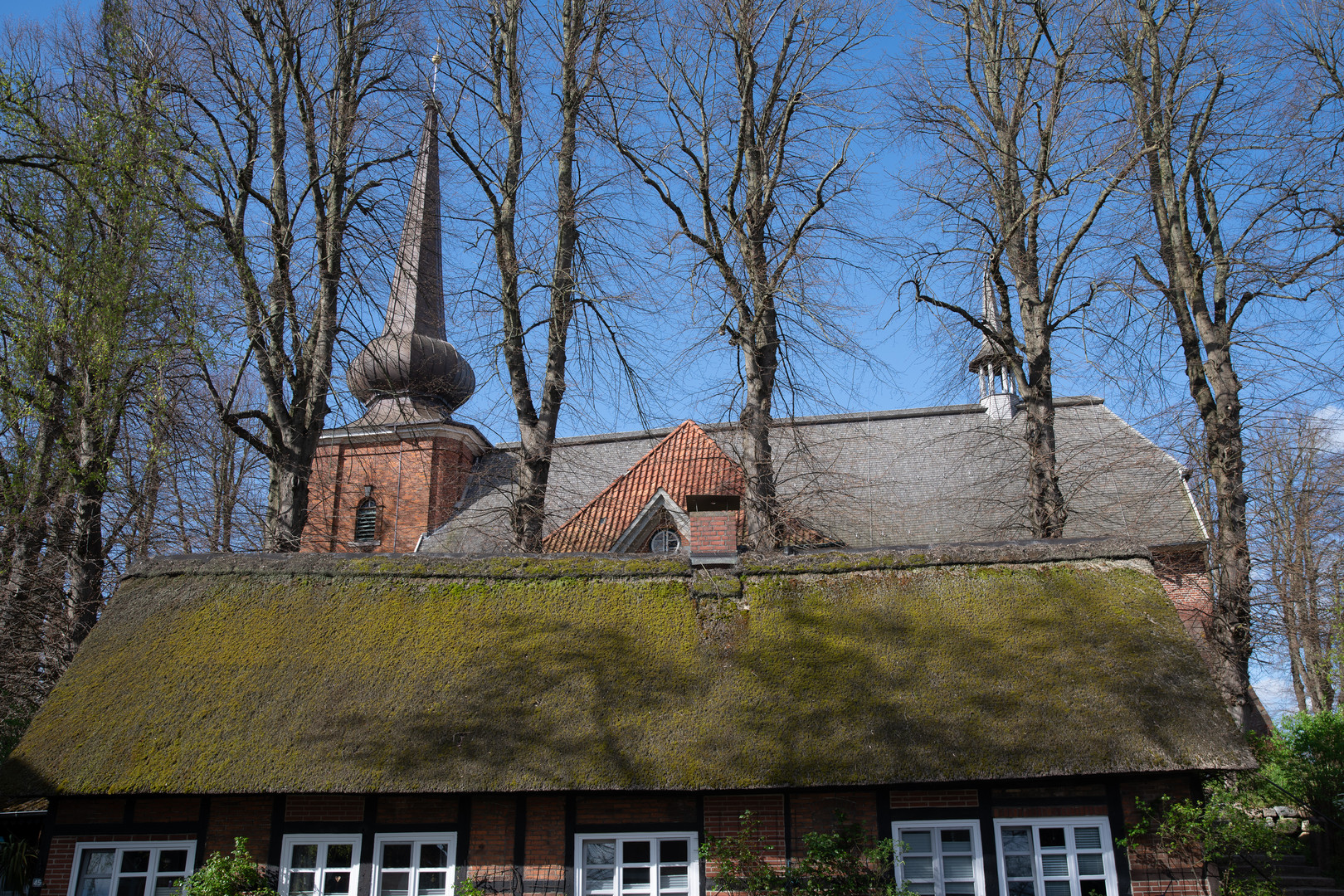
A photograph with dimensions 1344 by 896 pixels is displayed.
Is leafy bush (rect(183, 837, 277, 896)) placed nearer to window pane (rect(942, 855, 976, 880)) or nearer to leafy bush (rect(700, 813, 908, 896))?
leafy bush (rect(700, 813, 908, 896))

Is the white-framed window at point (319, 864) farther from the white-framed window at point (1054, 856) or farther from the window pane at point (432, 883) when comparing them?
the white-framed window at point (1054, 856)

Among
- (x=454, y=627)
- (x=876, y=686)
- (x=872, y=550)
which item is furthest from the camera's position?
Result: (x=872, y=550)

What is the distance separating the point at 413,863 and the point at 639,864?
2145 millimetres

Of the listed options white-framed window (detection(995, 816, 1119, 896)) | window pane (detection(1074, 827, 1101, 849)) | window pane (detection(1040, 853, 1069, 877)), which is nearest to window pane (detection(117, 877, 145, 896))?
white-framed window (detection(995, 816, 1119, 896))

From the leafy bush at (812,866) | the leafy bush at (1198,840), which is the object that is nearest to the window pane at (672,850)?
the leafy bush at (812,866)

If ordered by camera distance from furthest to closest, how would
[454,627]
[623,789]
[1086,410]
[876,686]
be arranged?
[1086,410], [454,627], [876,686], [623,789]

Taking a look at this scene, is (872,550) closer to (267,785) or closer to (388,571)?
(388,571)

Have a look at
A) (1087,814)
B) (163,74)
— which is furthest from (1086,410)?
(163,74)

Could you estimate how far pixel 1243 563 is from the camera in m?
13.8

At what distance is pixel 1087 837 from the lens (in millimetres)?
9242

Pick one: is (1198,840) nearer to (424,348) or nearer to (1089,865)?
(1089,865)

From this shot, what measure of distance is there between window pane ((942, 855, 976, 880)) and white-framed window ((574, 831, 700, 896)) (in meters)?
2.33

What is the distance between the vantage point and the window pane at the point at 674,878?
9.30 m

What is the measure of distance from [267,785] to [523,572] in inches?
134
